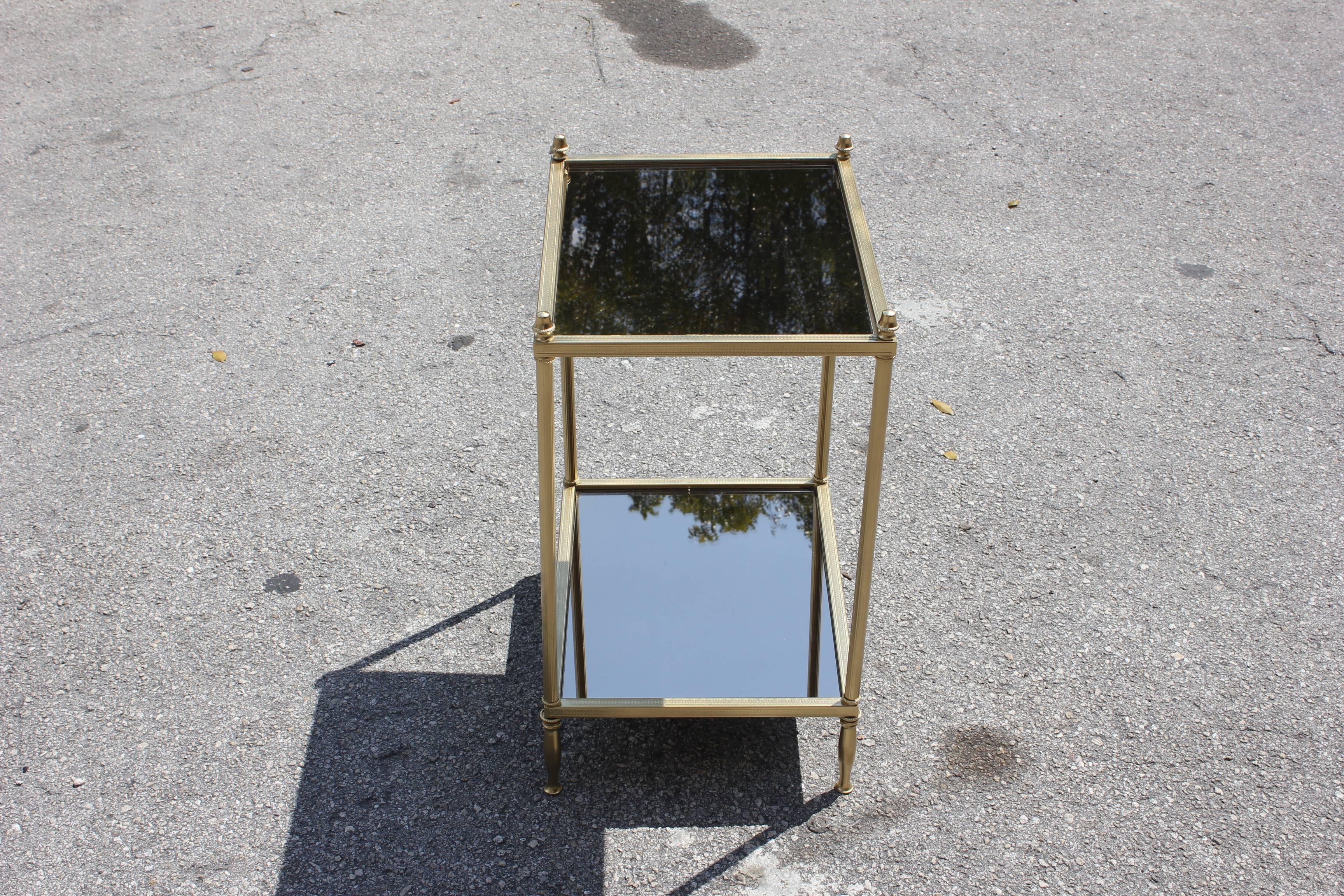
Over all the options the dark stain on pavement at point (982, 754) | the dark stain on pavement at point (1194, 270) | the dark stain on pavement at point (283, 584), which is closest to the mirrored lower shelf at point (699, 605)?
the dark stain on pavement at point (982, 754)

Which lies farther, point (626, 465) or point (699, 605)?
point (626, 465)

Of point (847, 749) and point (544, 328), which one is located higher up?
point (544, 328)

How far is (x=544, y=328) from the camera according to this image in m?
1.79

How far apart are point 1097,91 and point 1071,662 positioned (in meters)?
3.80

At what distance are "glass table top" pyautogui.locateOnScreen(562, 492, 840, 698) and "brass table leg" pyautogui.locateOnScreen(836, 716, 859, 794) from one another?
0.12m

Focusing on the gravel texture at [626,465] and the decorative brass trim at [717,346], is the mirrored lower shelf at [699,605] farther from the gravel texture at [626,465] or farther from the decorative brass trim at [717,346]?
the decorative brass trim at [717,346]

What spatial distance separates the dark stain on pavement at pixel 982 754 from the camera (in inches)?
93.9

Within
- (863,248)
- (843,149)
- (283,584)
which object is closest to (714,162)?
(843,149)

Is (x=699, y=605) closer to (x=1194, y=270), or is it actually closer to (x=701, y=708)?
(x=701, y=708)

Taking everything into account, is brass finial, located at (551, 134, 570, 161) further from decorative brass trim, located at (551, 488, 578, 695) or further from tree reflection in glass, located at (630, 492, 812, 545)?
tree reflection in glass, located at (630, 492, 812, 545)

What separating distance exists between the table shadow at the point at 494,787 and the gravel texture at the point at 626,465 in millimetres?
11

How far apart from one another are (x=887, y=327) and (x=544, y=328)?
0.58m

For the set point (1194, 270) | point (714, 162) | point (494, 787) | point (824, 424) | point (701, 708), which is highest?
point (714, 162)

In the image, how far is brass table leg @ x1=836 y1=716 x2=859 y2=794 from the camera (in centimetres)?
227
